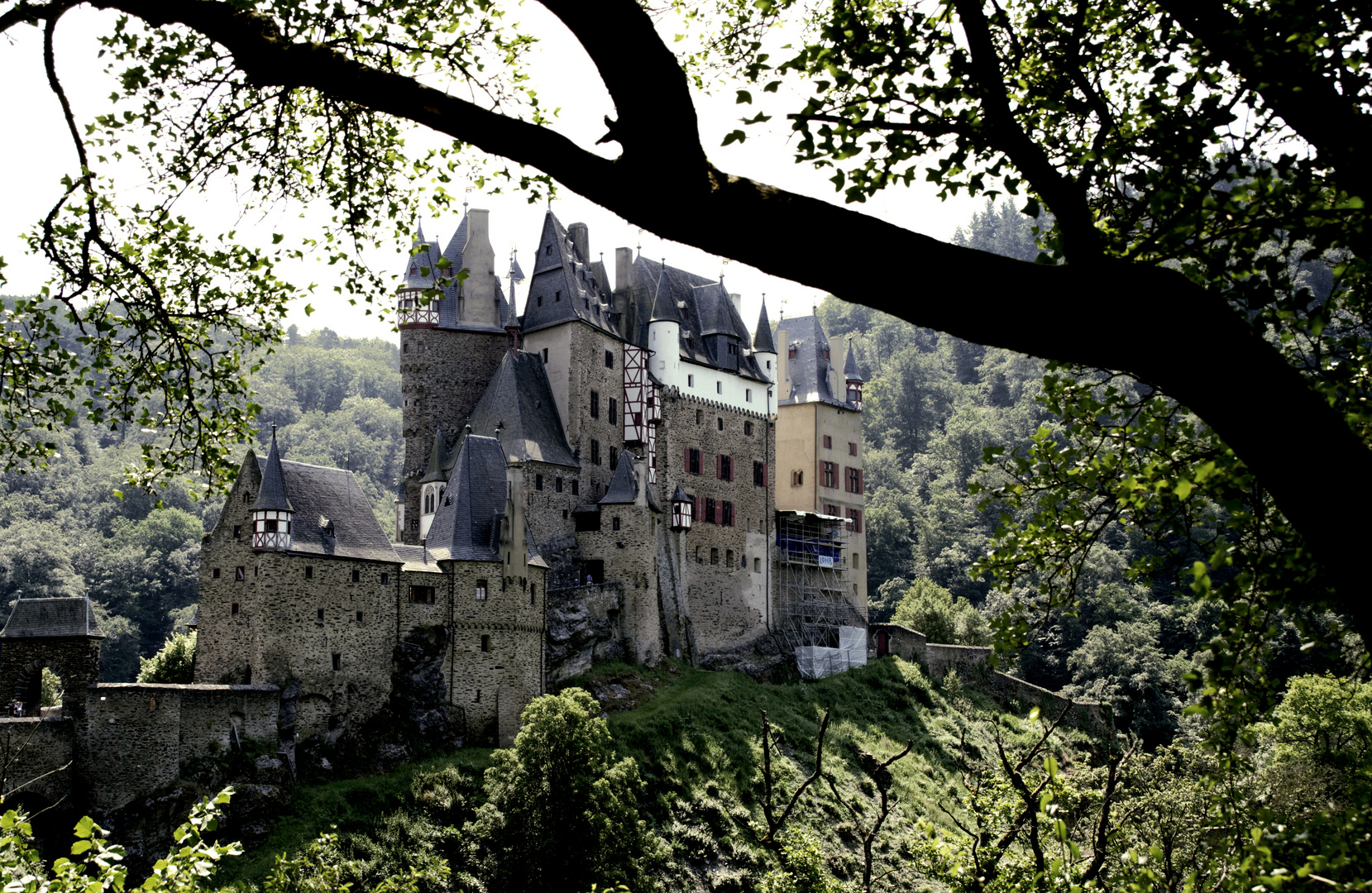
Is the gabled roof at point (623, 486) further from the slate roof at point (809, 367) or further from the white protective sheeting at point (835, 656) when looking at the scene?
the slate roof at point (809, 367)

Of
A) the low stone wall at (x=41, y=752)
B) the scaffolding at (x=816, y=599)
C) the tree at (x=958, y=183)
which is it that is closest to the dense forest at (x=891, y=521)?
the low stone wall at (x=41, y=752)

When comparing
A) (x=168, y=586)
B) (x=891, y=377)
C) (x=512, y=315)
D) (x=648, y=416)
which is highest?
(x=891, y=377)

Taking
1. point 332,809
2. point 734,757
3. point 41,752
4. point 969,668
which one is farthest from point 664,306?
point 41,752

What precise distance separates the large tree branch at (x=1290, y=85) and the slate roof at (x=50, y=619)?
33.5 meters

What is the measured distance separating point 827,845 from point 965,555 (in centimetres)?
6204

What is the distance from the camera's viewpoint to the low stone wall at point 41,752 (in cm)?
3200

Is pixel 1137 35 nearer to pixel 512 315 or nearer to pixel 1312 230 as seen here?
pixel 1312 230

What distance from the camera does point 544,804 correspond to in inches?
1420

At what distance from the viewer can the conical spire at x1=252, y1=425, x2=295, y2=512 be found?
37969 mm

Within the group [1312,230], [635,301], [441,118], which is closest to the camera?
[441,118]

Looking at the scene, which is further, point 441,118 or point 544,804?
point 544,804

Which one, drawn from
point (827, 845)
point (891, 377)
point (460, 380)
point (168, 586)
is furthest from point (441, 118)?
point (891, 377)

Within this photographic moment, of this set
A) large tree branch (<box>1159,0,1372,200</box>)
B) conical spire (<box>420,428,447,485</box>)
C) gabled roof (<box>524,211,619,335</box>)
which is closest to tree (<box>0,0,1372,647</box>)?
large tree branch (<box>1159,0,1372,200</box>)

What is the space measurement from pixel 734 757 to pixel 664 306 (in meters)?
21.0
